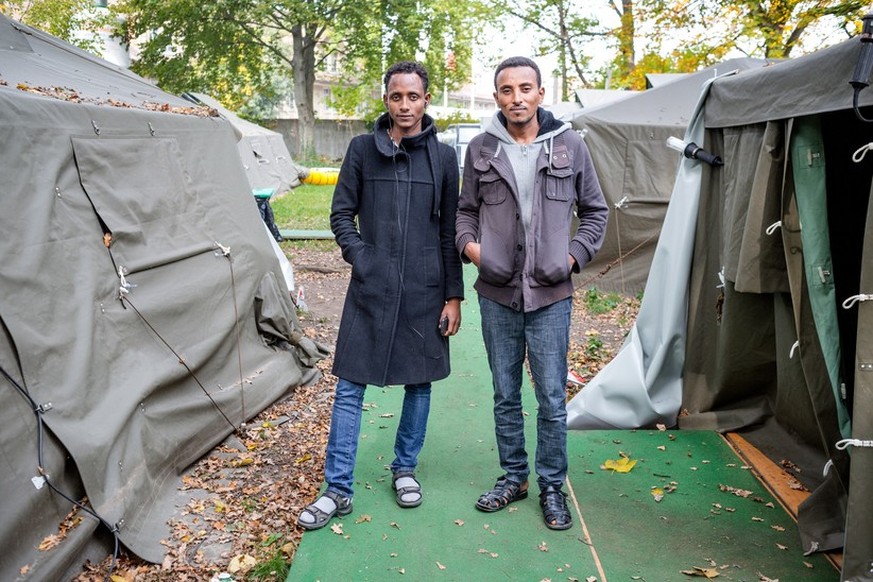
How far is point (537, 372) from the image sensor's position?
3250 mm

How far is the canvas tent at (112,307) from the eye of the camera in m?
3.03

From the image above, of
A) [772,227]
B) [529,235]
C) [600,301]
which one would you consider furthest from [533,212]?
[600,301]

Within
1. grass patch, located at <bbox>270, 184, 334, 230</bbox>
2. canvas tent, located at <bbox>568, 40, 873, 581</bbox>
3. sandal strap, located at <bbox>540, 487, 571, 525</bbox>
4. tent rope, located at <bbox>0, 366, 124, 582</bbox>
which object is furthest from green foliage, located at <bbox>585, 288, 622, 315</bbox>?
grass patch, located at <bbox>270, 184, 334, 230</bbox>

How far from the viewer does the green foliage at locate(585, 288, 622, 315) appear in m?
8.38

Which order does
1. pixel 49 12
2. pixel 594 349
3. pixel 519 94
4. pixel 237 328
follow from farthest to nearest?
pixel 49 12, pixel 594 349, pixel 237 328, pixel 519 94

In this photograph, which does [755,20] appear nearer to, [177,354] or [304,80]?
[177,354]

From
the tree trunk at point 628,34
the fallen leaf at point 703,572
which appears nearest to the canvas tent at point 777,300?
the fallen leaf at point 703,572

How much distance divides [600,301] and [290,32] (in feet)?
80.6

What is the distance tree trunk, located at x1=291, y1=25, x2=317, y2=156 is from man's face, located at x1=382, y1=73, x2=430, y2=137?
28.4 m

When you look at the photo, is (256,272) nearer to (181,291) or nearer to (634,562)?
(181,291)

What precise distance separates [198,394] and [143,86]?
8.80 ft

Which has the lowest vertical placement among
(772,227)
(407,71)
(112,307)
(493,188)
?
(112,307)

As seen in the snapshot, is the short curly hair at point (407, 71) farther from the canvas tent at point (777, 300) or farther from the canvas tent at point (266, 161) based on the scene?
the canvas tent at point (266, 161)

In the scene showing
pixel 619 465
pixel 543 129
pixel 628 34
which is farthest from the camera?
pixel 628 34
